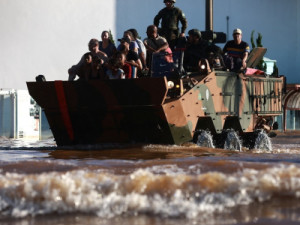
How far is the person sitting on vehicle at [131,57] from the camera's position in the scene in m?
14.0

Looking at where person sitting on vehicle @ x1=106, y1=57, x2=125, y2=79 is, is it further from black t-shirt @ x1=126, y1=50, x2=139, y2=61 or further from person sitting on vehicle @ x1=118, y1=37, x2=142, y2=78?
black t-shirt @ x1=126, y1=50, x2=139, y2=61

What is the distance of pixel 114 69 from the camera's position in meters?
13.9

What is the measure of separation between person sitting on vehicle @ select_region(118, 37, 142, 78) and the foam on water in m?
5.43

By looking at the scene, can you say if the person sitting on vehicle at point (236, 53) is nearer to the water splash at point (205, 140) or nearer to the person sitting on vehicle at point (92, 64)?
the water splash at point (205, 140)

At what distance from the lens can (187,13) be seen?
35.2 meters

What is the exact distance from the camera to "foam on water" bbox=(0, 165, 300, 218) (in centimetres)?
738

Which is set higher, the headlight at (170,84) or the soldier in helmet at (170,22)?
the soldier in helmet at (170,22)

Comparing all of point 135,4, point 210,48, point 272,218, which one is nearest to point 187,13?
point 135,4

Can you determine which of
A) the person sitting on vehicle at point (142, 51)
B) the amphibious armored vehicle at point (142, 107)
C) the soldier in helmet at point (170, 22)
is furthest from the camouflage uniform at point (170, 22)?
the amphibious armored vehicle at point (142, 107)

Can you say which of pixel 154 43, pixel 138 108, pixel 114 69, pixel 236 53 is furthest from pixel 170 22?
pixel 138 108

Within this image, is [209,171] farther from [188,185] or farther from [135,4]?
[135,4]

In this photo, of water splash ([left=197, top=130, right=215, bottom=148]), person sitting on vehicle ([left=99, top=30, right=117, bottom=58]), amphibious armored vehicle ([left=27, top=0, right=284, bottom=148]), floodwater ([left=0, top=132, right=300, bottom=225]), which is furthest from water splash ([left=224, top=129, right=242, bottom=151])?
floodwater ([left=0, top=132, right=300, bottom=225])

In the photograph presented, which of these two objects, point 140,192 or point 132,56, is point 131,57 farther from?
point 140,192

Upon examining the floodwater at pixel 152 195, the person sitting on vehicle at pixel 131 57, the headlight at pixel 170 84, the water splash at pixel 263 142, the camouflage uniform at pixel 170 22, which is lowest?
the floodwater at pixel 152 195
